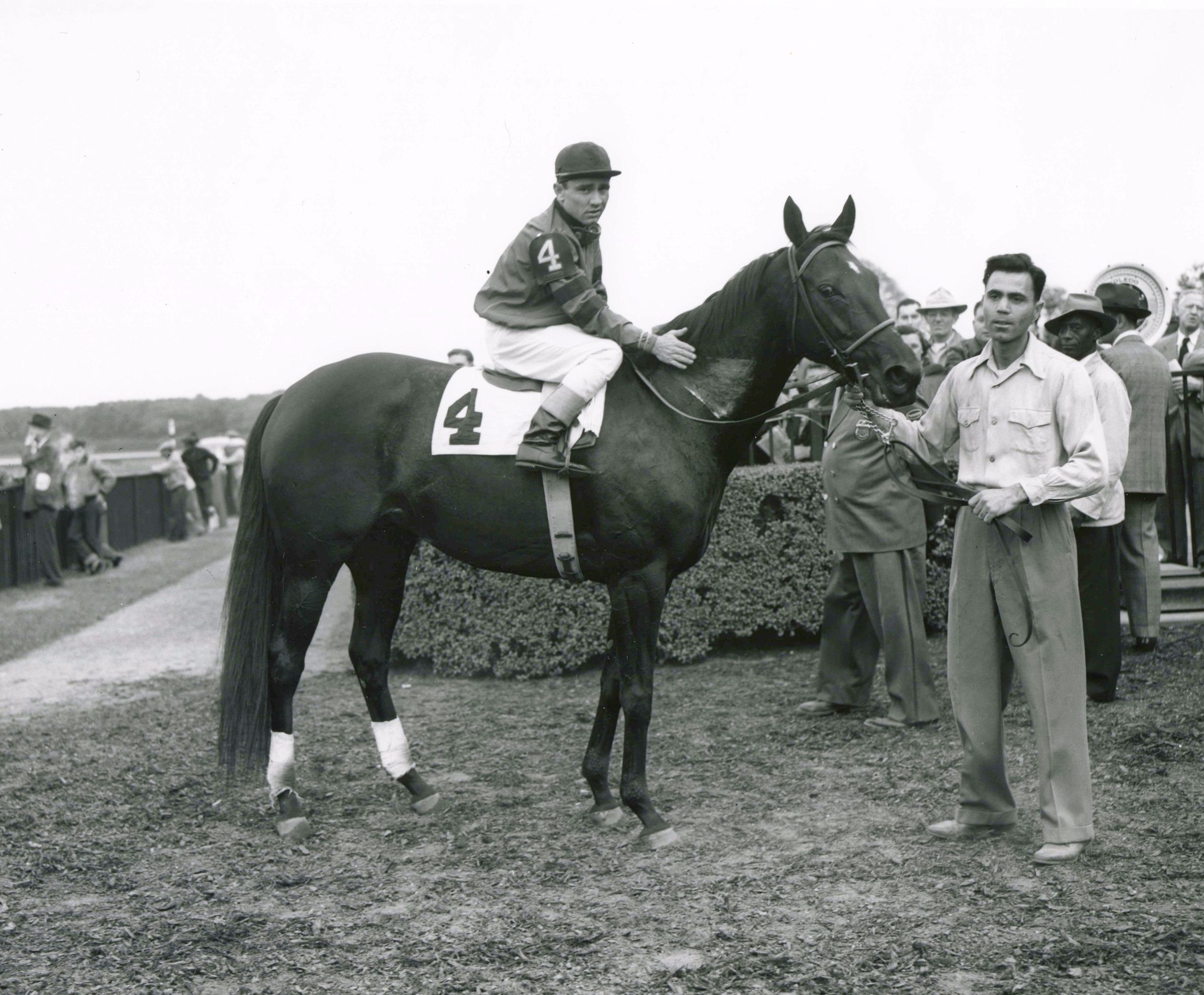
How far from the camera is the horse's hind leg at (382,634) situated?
452 centimetres

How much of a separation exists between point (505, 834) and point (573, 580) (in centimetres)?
99

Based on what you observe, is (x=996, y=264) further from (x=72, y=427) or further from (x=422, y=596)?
(x=72, y=427)

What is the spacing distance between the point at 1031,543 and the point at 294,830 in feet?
9.32

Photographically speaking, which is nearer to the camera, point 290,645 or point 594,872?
point 594,872

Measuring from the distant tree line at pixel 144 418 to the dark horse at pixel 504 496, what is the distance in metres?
3.35

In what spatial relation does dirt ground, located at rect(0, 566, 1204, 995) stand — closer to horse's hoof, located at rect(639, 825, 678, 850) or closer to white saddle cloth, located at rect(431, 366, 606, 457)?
horse's hoof, located at rect(639, 825, 678, 850)

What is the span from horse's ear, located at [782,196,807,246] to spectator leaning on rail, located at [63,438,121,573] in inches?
488

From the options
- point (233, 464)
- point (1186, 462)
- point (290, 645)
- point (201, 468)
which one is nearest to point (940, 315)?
point (1186, 462)

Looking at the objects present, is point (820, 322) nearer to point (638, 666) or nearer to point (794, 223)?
point (794, 223)

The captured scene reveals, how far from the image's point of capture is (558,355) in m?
4.12

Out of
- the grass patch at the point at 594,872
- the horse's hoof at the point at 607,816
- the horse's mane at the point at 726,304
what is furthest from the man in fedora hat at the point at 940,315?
the horse's hoof at the point at 607,816

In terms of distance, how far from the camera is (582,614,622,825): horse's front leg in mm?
4312

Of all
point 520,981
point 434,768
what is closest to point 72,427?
point 434,768

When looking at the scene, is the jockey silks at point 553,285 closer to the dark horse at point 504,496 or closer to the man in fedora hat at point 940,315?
the dark horse at point 504,496
